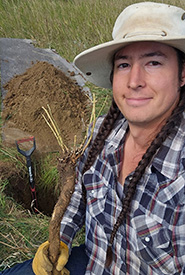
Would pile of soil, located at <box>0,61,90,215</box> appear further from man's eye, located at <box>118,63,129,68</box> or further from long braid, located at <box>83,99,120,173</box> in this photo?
man's eye, located at <box>118,63,129,68</box>

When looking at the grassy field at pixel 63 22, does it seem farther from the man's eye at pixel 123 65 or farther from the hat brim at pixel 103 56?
the man's eye at pixel 123 65

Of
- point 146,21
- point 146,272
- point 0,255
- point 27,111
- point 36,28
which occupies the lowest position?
point 0,255

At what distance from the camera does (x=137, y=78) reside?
1123mm

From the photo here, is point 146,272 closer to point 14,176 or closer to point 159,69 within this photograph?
point 159,69

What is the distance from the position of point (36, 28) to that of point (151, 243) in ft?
14.4

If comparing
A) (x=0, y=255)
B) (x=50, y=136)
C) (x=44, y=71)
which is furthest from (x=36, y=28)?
(x=0, y=255)

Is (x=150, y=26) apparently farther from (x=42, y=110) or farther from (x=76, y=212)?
(x=42, y=110)

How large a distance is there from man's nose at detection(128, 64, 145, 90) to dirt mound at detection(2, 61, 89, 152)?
1728mm

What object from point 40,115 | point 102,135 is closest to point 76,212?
point 102,135

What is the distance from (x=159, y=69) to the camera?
43.4 inches

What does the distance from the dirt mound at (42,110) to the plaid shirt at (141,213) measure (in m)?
1.39

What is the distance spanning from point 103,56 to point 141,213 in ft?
2.51

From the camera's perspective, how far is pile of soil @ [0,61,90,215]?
2.84 m

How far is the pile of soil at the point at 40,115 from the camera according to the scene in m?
2.84
